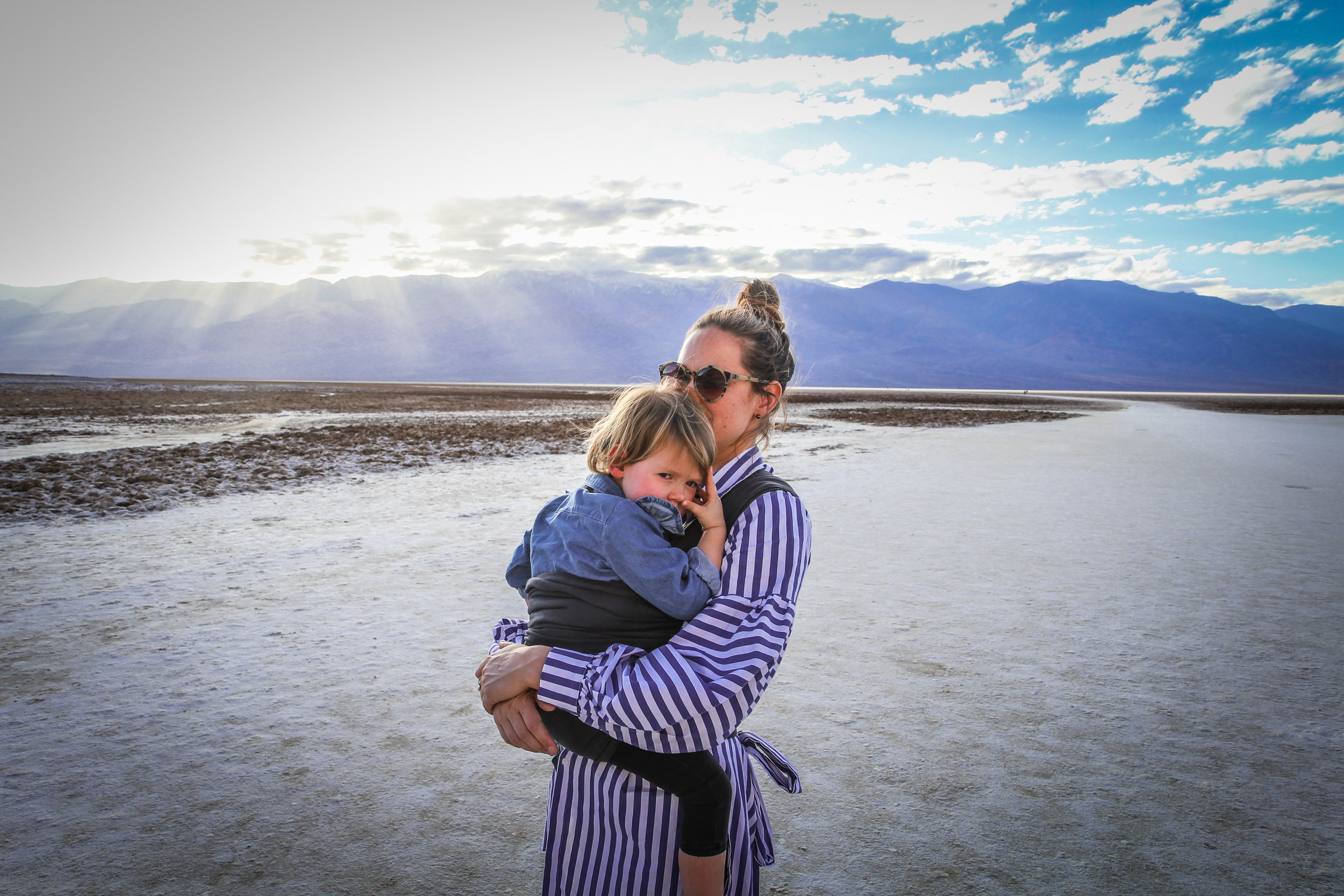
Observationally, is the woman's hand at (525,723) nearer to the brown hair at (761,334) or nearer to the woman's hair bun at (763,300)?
the brown hair at (761,334)

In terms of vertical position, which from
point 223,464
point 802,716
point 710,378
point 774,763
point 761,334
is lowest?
point 802,716

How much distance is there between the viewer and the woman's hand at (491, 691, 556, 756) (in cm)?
171

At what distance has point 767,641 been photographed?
1595 mm

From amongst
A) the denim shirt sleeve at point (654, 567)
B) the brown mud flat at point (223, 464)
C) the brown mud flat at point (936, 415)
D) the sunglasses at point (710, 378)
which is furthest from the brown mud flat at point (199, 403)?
the denim shirt sleeve at point (654, 567)

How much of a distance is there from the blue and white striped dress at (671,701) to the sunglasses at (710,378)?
0.21m

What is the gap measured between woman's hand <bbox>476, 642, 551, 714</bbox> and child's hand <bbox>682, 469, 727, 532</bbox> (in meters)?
0.51

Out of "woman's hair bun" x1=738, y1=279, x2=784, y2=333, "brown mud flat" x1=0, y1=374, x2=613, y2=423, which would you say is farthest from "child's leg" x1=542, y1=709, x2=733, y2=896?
"brown mud flat" x1=0, y1=374, x2=613, y2=423

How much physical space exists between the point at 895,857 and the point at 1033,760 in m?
1.08

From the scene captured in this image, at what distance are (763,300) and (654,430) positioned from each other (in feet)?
2.59

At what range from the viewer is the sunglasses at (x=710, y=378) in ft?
6.68

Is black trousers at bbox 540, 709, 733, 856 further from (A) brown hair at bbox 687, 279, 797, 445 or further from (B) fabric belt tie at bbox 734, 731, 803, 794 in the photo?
(A) brown hair at bbox 687, 279, 797, 445

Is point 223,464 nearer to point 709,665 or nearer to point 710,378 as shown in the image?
point 710,378

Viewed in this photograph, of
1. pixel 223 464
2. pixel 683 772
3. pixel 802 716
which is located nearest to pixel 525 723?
pixel 683 772

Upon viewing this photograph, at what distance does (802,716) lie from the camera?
12.0 feet
